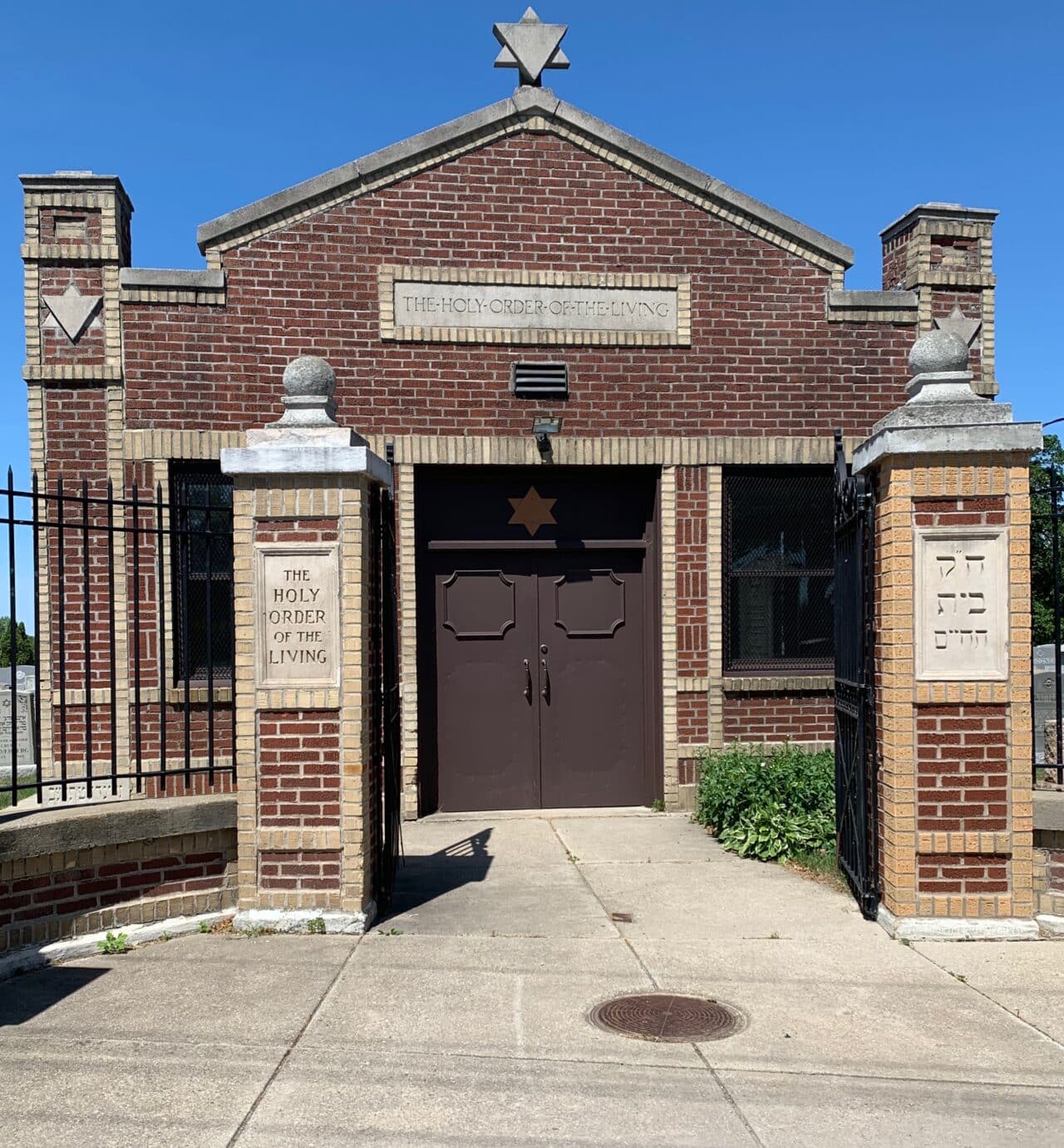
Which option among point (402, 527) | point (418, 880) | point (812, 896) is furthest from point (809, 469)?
point (418, 880)

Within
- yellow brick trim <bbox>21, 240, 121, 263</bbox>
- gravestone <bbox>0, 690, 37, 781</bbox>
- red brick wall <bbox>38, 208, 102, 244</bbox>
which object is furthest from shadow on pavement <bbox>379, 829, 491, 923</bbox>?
gravestone <bbox>0, 690, 37, 781</bbox>

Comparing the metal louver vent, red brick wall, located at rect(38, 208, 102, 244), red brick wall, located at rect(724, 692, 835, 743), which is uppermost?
red brick wall, located at rect(38, 208, 102, 244)

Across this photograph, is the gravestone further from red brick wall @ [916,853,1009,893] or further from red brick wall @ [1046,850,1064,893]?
red brick wall @ [1046,850,1064,893]

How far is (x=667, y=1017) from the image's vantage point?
4.73 metres

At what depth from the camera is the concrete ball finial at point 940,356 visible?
19.9 ft

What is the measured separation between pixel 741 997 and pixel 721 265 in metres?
6.58

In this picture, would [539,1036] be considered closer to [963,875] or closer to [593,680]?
[963,875]

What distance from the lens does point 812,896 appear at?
679 cm

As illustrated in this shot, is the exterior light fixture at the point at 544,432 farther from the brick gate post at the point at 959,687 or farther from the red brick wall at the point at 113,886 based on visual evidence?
the red brick wall at the point at 113,886

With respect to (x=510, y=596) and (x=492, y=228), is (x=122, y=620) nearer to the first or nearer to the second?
(x=510, y=596)

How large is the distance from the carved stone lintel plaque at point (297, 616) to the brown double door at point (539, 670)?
12.0 feet

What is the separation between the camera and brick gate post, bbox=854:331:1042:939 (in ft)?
19.3

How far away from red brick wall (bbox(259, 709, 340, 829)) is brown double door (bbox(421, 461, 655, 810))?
362 centimetres

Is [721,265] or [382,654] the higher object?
[721,265]
